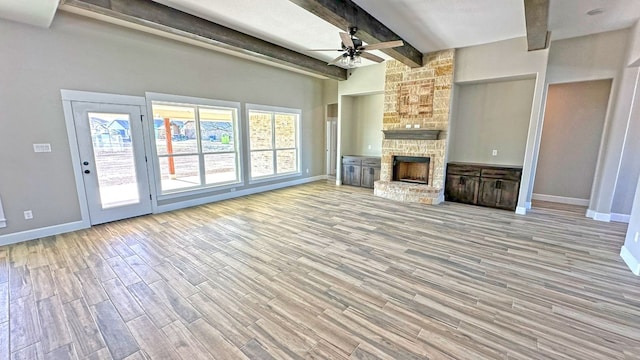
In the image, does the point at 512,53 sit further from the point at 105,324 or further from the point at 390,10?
the point at 105,324

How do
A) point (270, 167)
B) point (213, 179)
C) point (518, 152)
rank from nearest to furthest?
point (518, 152) → point (213, 179) → point (270, 167)

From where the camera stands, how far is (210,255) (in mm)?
3301

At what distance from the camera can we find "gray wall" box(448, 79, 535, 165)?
536cm

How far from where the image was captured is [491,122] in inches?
224

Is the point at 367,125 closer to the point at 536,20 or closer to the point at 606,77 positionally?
the point at 536,20

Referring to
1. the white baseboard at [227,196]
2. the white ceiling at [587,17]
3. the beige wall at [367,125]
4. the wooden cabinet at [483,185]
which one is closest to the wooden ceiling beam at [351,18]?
the white ceiling at [587,17]

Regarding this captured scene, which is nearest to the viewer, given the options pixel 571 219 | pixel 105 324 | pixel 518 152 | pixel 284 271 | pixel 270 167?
pixel 105 324

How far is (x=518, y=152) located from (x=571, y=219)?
1.58 m

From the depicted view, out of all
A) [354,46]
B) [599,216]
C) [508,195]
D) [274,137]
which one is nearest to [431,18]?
[354,46]

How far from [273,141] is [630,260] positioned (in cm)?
687

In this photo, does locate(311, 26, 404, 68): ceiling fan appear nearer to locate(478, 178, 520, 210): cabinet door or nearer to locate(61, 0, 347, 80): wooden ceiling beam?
locate(61, 0, 347, 80): wooden ceiling beam

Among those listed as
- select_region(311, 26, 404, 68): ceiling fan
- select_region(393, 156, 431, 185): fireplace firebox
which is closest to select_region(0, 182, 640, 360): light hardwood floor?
select_region(393, 156, 431, 185): fireplace firebox

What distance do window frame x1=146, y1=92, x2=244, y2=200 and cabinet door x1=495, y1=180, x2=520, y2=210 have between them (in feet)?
19.4

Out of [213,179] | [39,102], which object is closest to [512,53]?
[213,179]
